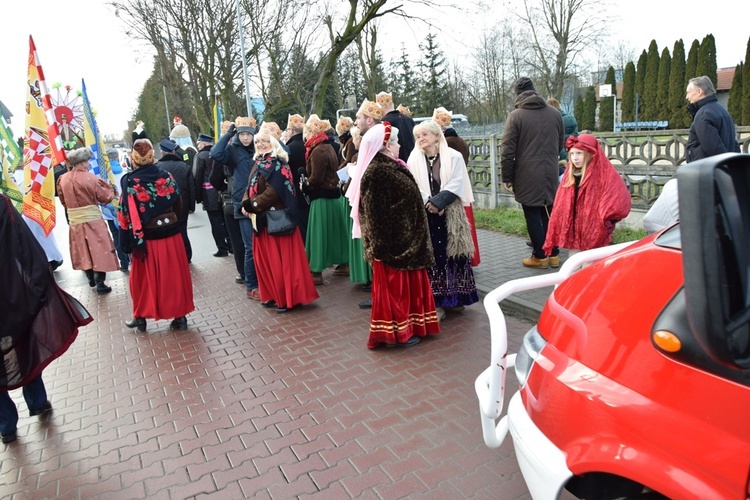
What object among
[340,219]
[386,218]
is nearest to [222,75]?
[340,219]

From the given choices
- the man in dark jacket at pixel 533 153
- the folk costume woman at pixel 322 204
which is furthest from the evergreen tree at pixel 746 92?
the folk costume woman at pixel 322 204

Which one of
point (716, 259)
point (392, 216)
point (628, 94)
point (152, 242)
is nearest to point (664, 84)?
point (628, 94)

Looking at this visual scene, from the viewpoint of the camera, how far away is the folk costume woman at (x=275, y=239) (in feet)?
21.0

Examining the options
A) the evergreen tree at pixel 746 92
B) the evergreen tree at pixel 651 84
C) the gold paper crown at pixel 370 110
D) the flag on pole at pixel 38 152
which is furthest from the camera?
the evergreen tree at pixel 651 84

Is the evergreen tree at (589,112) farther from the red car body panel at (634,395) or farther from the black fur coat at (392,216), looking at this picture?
the red car body panel at (634,395)

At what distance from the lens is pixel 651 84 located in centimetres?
3959

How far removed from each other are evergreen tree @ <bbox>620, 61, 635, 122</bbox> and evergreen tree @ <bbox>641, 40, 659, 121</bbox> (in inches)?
53.2

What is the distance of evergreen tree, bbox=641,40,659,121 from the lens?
39281 mm

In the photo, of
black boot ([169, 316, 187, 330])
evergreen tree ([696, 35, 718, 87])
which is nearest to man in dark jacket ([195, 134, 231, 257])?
black boot ([169, 316, 187, 330])

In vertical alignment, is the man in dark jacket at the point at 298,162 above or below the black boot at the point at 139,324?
above

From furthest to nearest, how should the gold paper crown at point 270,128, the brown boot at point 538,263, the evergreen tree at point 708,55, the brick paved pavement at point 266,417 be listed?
the evergreen tree at point 708,55 → the brown boot at point 538,263 → the gold paper crown at point 270,128 → the brick paved pavement at point 266,417

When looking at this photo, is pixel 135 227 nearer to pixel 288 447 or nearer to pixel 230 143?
pixel 230 143

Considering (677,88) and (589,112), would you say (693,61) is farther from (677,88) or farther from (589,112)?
(589,112)

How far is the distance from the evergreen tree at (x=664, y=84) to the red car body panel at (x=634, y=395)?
138ft
